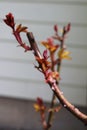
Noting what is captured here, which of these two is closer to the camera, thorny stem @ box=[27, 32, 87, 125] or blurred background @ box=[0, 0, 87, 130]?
thorny stem @ box=[27, 32, 87, 125]

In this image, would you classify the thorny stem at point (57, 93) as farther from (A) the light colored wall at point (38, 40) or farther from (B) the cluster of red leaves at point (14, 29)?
(A) the light colored wall at point (38, 40)

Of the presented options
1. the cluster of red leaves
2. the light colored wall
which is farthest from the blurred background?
the cluster of red leaves

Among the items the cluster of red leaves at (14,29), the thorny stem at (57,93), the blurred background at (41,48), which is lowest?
the blurred background at (41,48)

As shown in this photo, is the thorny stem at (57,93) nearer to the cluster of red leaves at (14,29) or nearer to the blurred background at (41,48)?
the cluster of red leaves at (14,29)

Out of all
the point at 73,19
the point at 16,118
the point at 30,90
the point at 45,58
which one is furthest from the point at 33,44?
the point at 16,118

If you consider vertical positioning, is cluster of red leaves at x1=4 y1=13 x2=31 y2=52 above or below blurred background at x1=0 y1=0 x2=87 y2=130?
above

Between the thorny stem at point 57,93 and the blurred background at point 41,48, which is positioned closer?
the thorny stem at point 57,93

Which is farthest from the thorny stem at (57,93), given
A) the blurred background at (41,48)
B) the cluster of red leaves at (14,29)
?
the blurred background at (41,48)

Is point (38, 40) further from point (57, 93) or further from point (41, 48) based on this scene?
point (57, 93)

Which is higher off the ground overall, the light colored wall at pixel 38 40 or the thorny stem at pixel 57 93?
the thorny stem at pixel 57 93

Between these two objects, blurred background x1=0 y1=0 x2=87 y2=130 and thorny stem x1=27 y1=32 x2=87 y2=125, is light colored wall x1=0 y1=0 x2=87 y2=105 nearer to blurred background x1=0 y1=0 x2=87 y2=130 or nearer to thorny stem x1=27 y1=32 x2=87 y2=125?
blurred background x1=0 y1=0 x2=87 y2=130

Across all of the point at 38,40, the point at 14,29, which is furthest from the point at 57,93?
the point at 38,40
